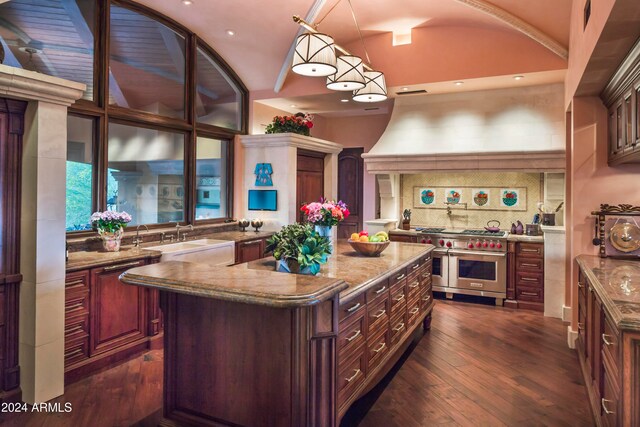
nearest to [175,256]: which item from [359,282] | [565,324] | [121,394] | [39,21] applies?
[121,394]

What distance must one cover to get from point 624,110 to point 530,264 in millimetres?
2747

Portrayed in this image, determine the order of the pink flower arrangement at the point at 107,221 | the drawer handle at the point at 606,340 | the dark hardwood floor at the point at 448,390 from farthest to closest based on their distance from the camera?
the pink flower arrangement at the point at 107,221, the dark hardwood floor at the point at 448,390, the drawer handle at the point at 606,340

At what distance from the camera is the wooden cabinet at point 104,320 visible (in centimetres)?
340

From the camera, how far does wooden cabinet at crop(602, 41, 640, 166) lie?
2902 millimetres

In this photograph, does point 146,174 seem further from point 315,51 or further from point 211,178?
point 315,51

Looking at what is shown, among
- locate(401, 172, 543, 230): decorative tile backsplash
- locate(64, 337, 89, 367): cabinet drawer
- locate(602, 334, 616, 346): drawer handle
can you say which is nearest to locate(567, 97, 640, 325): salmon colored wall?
locate(602, 334, 616, 346): drawer handle

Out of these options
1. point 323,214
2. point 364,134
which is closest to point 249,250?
point 323,214

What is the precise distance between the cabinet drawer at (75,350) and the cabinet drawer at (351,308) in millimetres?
2252

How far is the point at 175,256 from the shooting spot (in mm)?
4207

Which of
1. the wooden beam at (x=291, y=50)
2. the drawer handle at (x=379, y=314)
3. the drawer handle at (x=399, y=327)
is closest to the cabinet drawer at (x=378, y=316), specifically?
the drawer handle at (x=379, y=314)

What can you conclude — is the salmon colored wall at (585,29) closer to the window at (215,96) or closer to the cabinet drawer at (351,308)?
the cabinet drawer at (351,308)

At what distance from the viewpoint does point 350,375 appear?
2.60 m

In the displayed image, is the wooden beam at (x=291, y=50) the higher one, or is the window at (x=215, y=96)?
the wooden beam at (x=291, y=50)

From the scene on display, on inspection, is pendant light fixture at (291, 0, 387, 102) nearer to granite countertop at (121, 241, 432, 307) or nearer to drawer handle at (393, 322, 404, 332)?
A: granite countertop at (121, 241, 432, 307)
